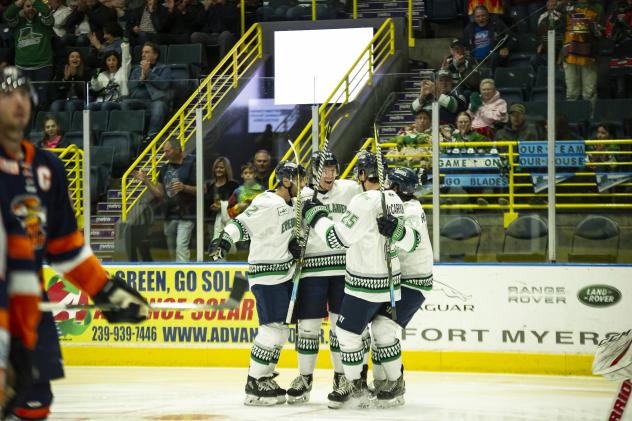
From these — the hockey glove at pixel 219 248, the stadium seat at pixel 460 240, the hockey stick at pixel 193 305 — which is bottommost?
the stadium seat at pixel 460 240

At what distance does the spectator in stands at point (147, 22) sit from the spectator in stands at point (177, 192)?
4.87 m

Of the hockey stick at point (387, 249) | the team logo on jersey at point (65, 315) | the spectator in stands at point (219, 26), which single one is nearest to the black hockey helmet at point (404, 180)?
the hockey stick at point (387, 249)

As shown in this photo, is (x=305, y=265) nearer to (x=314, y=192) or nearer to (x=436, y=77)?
(x=314, y=192)

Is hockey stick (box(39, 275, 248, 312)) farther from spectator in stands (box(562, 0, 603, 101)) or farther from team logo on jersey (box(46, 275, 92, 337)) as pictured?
team logo on jersey (box(46, 275, 92, 337))

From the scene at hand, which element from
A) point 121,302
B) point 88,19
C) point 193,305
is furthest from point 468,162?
point 88,19

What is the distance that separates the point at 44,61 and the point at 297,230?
299 inches

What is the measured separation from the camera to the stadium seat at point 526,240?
956cm

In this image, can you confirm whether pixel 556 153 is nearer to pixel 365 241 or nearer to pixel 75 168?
pixel 365 241

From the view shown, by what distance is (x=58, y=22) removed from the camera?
611 inches

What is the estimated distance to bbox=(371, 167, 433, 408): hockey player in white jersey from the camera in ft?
25.5

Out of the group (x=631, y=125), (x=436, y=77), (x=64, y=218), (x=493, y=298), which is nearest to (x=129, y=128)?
(x=436, y=77)

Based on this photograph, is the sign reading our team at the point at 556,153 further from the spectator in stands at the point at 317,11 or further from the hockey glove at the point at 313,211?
the spectator in stands at the point at 317,11

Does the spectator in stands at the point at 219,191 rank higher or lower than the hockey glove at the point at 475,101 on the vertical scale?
lower

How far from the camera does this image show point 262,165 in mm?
9984
